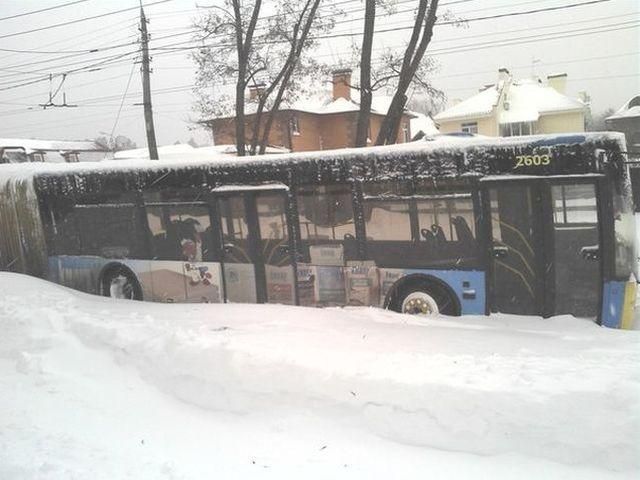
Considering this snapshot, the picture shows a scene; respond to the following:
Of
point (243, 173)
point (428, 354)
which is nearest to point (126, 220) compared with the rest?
point (243, 173)

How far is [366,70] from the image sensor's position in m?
15.7

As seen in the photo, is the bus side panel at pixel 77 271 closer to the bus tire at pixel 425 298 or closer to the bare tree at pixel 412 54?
the bus tire at pixel 425 298

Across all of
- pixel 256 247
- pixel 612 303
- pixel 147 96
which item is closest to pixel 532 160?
pixel 612 303

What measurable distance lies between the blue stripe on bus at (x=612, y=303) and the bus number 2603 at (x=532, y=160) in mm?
1701

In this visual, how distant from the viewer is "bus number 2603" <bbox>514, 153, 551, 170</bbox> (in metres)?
7.35

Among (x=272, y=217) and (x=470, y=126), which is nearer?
(x=272, y=217)

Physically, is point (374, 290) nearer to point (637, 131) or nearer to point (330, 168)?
point (330, 168)

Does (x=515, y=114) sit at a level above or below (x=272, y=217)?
above

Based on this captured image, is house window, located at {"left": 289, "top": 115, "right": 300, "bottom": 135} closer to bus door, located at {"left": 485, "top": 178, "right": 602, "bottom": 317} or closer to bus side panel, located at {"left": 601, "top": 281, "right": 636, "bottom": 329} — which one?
bus door, located at {"left": 485, "top": 178, "right": 602, "bottom": 317}

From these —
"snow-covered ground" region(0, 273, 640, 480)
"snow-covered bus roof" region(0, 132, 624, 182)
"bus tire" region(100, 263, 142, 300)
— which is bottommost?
"snow-covered ground" region(0, 273, 640, 480)

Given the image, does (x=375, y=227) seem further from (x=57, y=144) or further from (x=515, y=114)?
(x=57, y=144)

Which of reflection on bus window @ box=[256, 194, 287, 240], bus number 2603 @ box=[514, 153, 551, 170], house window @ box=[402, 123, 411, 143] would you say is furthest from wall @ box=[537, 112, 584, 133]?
bus number 2603 @ box=[514, 153, 551, 170]

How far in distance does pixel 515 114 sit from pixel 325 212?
36.1m

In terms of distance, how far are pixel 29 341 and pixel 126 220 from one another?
4164 mm
